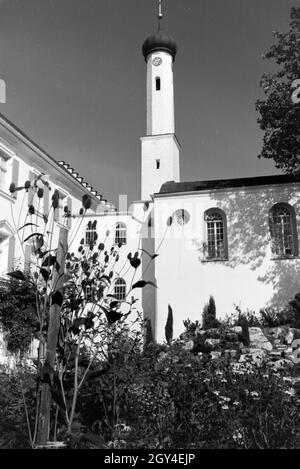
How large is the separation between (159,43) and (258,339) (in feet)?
76.0

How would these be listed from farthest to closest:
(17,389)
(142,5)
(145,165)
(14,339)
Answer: (145,165) < (14,339) < (142,5) < (17,389)

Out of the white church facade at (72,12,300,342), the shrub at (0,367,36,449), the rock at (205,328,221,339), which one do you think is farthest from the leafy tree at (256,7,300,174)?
the shrub at (0,367,36,449)

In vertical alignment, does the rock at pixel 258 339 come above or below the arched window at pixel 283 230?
below

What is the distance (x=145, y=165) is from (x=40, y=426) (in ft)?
87.2

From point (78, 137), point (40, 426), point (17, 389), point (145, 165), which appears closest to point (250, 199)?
point (145, 165)

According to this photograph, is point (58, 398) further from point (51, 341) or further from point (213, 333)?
point (213, 333)

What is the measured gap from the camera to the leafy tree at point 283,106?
14.9 metres

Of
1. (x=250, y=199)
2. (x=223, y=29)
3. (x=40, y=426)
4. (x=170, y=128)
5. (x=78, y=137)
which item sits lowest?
→ (x=40, y=426)

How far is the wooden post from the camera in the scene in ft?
10.7

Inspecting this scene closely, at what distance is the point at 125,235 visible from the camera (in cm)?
2233

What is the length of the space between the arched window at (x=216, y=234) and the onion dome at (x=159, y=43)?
1594 cm

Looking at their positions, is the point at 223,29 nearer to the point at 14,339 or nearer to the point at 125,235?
the point at 14,339

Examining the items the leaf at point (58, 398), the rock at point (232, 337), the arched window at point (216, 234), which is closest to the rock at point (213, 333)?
the rock at point (232, 337)

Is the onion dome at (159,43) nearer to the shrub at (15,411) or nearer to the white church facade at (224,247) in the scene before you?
the white church facade at (224,247)
